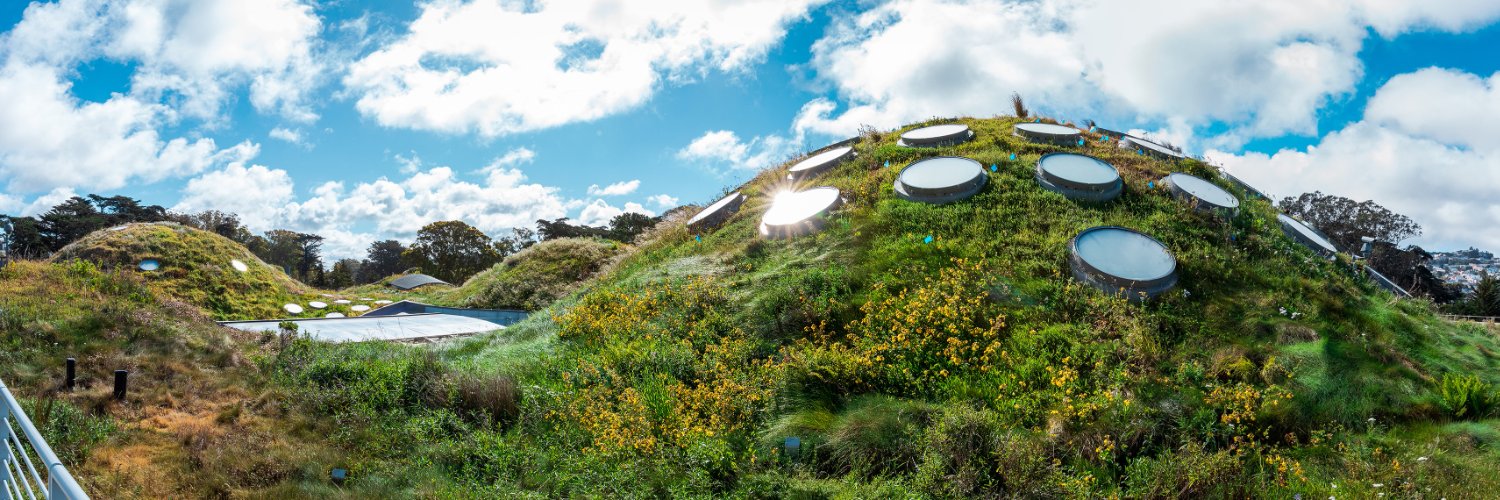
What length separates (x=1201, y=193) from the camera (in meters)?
11.5

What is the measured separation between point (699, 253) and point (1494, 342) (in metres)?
10.9

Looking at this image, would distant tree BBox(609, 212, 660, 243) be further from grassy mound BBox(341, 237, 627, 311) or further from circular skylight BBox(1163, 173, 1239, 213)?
circular skylight BBox(1163, 173, 1239, 213)

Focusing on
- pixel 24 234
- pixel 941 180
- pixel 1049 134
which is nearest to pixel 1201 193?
pixel 1049 134

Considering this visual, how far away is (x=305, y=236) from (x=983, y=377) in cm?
6086

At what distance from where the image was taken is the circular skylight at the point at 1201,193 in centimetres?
1110

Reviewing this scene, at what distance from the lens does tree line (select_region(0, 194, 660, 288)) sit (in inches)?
1634

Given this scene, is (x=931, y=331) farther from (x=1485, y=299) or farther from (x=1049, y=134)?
(x=1485, y=299)

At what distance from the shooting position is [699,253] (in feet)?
41.8

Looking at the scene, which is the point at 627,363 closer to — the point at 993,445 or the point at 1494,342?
the point at 993,445

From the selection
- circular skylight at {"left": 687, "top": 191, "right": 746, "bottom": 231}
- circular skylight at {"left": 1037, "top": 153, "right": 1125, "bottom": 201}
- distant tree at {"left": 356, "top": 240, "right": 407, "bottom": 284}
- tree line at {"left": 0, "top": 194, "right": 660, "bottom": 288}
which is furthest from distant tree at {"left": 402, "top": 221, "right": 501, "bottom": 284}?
circular skylight at {"left": 1037, "top": 153, "right": 1125, "bottom": 201}

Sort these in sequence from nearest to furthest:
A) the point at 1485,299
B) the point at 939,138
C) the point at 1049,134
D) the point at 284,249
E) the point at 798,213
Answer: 1. the point at 798,213
2. the point at 1049,134
3. the point at 939,138
4. the point at 1485,299
5. the point at 284,249

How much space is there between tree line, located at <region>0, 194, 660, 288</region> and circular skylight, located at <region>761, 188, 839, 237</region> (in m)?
28.7

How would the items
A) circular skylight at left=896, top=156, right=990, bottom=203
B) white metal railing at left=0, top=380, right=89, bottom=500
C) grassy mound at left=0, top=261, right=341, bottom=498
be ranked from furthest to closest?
circular skylight at left=896, top=156, right=990, bottom=203 → grassy mound at left=0, top=261, right=341, bottom=498 → white metal railing at left=0, top=380, right=89, bottom=500

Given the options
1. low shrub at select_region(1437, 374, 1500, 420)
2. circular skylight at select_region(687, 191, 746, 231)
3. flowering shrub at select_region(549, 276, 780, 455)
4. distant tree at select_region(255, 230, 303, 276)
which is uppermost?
distant tree at select_region(255, 230, 303, 276)
